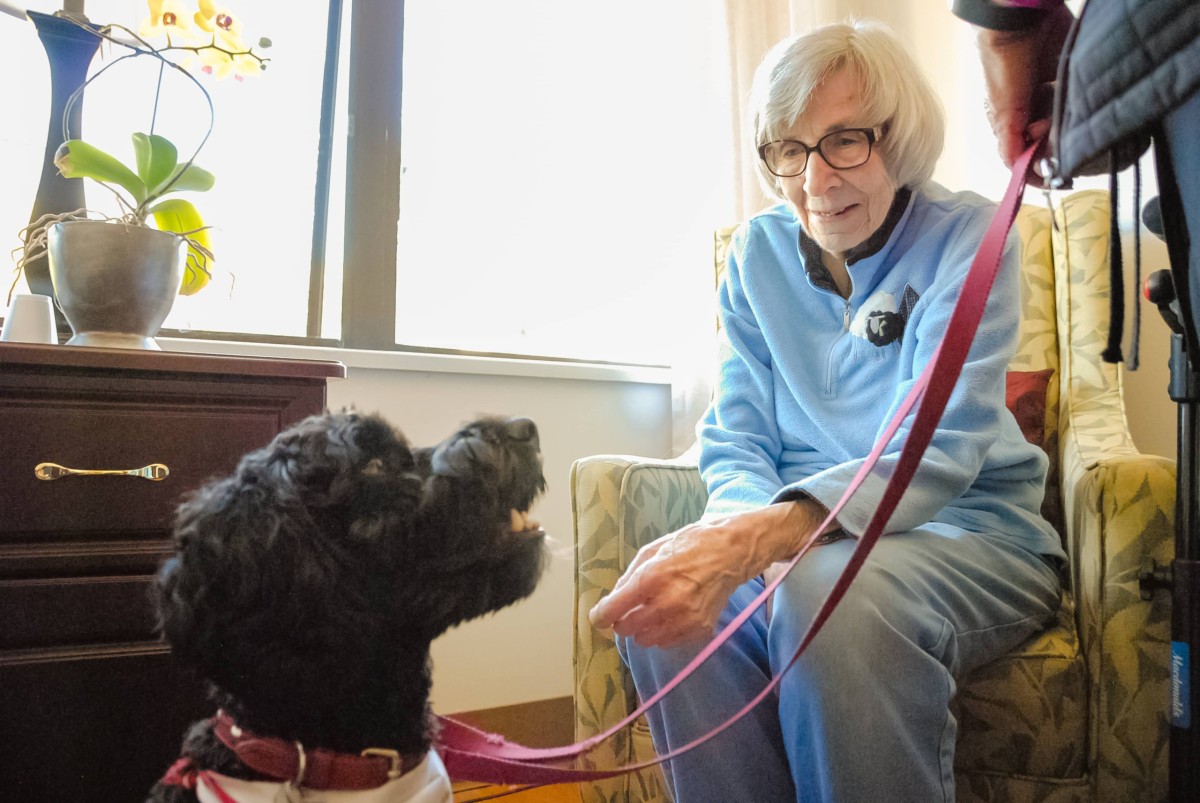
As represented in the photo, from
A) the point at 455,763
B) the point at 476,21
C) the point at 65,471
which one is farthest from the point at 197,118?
the point at 455,763

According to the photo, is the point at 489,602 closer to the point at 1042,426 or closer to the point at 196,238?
the point at 196,238

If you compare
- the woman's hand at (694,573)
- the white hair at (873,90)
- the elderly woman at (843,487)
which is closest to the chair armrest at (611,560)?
the elderly woman at (843,487)

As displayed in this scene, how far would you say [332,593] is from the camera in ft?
2.19

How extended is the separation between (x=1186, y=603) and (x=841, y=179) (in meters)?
0.61

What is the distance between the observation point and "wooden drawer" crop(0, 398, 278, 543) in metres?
0.89

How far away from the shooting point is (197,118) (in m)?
1.69

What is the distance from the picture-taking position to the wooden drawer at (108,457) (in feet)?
2.91

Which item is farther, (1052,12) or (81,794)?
(81,794)

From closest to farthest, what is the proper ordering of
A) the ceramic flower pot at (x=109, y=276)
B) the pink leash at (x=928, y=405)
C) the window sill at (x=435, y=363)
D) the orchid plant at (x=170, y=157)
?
the pink leash at (x=928, y=405) → the ceramic flower pot at (x=109, y=276) → the orchid plant at (x=170, y=157) → the window sill at (x=435, y=363)

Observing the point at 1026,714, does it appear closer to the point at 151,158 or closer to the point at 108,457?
the point at 108,457

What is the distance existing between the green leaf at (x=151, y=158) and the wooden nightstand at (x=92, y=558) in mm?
345

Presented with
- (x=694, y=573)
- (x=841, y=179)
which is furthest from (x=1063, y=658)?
(x=841, y=179)

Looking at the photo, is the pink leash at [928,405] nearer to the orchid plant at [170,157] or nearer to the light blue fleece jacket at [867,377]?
the light blue fleece jacket at [867,377]

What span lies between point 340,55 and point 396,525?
60.4 inches
